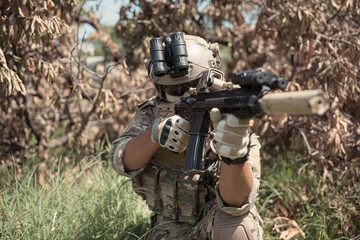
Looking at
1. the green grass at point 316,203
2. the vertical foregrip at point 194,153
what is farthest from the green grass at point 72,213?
the green grass at point 316,203

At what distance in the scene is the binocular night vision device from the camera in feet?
6.44

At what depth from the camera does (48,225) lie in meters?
2.24

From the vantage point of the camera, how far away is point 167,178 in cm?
230

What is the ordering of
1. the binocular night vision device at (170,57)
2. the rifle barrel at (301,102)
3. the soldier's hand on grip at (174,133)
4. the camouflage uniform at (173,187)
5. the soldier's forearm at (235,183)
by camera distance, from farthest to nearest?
the camouflage uniform at (173,187), the binocular night vision device at (170,57), the soldier's hand on grip at (174,133), the soldier's forearm at (235,183), the rifle barrel at (301,102)

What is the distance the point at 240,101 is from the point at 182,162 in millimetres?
894

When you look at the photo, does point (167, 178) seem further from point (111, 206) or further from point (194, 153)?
point (111, 206)

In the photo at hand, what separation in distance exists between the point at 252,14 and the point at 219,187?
3.71 metres

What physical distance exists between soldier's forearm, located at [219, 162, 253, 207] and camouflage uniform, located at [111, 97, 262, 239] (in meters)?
0.20

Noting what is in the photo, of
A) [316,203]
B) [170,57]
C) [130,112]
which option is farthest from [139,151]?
[130,112]

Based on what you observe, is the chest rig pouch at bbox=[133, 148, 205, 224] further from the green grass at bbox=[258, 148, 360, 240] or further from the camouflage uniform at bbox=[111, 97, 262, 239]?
the green grass at bbox=[258, 148, 360, 240]

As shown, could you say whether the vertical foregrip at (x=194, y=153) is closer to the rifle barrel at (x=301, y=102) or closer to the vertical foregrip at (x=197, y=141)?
the vertical foregrip at (x=197, y=141)

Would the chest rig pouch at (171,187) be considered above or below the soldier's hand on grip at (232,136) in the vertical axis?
below

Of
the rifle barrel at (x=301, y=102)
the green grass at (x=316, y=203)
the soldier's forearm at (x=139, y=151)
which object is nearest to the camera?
the rifle barrel at (x=301, y=102)

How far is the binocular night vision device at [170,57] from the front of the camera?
1964 mm
